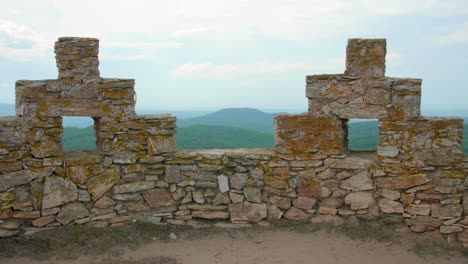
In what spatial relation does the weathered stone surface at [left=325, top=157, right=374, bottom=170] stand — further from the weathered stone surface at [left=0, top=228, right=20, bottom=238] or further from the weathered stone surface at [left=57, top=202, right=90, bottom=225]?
the weathered stone surface at [left=0, top=228, right=20, bottom=238]

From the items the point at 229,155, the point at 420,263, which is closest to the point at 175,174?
the point at 229,155

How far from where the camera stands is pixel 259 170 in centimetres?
688

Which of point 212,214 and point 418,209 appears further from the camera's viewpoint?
point 212,214

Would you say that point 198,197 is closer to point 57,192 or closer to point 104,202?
point 104,202

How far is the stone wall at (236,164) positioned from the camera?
6.39 m

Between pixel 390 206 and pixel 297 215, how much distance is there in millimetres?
1486

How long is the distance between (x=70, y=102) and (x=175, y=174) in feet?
6.58

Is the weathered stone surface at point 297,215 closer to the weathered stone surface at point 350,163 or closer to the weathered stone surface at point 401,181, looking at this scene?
the weathered stone surface at point 350,163

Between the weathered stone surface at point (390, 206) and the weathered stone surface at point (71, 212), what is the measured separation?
475 cm

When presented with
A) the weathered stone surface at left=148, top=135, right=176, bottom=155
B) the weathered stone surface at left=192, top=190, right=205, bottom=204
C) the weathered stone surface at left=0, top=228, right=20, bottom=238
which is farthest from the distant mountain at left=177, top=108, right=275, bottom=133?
the weathered stone surface at left=0, top=228, right=20, bottom=238

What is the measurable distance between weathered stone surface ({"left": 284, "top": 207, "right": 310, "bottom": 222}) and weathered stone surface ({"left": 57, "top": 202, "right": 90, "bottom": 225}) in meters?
3.31

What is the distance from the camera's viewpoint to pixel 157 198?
685 cm

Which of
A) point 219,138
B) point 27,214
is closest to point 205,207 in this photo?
point 27,214

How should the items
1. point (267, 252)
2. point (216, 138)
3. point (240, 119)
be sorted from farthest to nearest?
1. point (240, 119)
2. point (216, 138)
3. point (267, 252)
